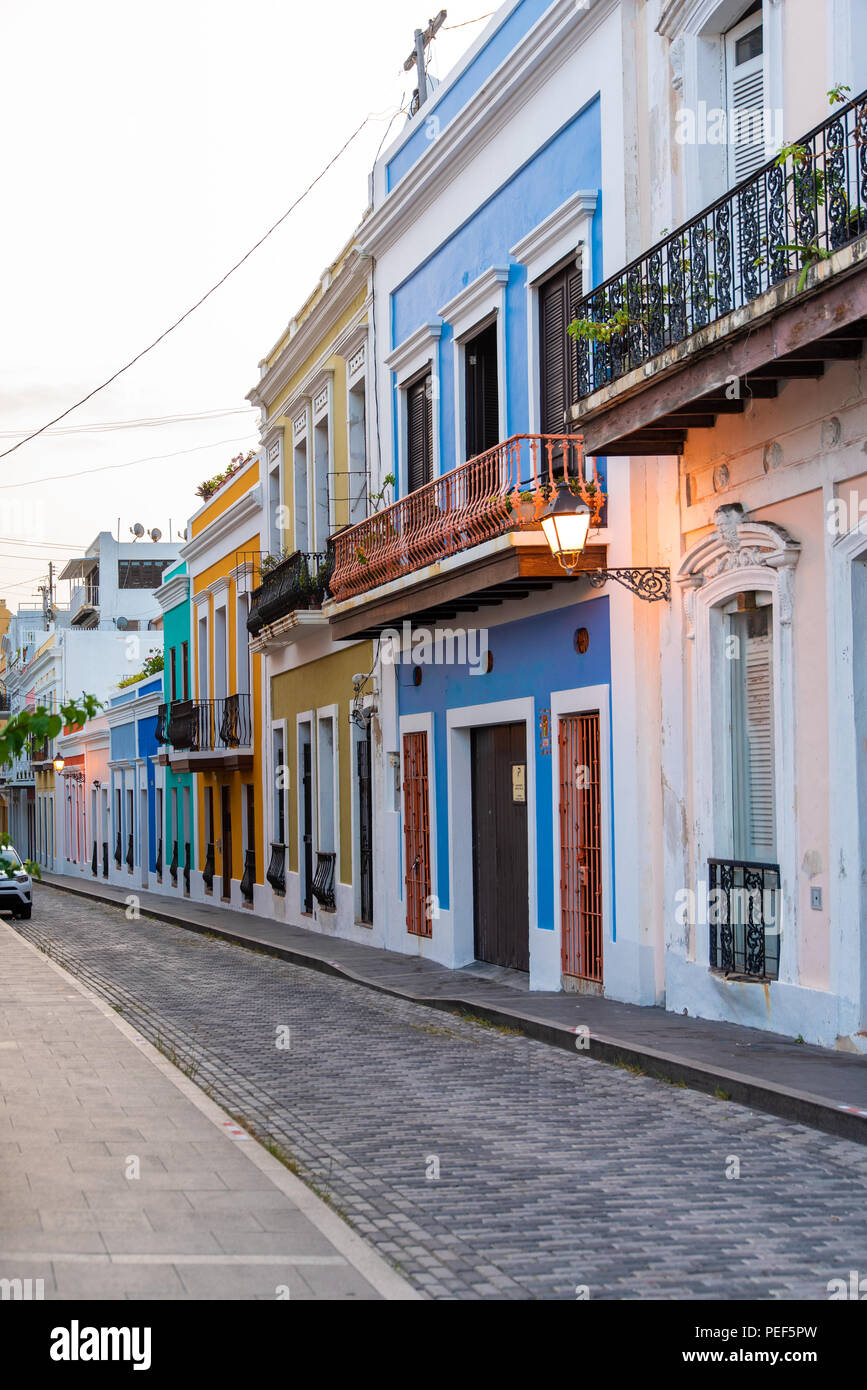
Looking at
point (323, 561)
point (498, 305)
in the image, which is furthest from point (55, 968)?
point (498, 305)

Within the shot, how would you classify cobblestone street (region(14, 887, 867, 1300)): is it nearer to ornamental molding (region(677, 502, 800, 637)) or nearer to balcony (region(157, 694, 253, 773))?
ornamental molding (region(677, 502, 800, 637))

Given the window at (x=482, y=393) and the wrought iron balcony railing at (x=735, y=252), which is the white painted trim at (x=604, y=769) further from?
the window at (x=482, y=393)

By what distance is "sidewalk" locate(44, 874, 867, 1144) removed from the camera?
26.1 ft

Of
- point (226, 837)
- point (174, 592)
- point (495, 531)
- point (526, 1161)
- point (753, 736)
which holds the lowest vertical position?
point (526, 1161)

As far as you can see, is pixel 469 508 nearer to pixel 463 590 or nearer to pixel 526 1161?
pixel 463 590

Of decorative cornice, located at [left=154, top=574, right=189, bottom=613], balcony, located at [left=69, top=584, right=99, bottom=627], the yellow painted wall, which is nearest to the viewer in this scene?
the yellow painted wall

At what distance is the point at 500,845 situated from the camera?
1525 centimetres

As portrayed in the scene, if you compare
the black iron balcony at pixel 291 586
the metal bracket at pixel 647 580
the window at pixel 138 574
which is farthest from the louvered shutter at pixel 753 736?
the window at pixel 138 574

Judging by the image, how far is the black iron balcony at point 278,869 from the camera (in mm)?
24453

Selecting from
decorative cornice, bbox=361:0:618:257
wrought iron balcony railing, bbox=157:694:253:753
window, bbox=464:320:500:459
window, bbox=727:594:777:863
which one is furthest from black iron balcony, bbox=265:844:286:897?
window, bbox=727:594:777:863

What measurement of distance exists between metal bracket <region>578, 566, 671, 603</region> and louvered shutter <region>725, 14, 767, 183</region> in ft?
8.83

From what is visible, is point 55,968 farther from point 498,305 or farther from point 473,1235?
point 473,1235

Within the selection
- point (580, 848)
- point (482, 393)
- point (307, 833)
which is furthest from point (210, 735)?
point (580, 848)

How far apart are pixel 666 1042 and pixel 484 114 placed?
912 cm
